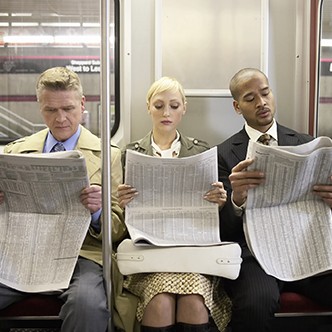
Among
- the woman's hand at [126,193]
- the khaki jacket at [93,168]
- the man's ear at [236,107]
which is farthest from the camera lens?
the man's ear at [236,107]

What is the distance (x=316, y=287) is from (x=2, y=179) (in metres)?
1.43

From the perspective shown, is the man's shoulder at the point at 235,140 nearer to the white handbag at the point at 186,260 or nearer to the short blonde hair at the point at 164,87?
the short blonde hair at the point at 164,87

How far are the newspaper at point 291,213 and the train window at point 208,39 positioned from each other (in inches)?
38.8

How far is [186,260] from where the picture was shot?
6.97 feet

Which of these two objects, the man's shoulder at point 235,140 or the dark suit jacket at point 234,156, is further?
the man's shoulder at point 235,140

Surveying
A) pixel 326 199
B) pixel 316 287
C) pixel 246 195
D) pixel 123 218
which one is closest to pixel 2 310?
pixel 123 218

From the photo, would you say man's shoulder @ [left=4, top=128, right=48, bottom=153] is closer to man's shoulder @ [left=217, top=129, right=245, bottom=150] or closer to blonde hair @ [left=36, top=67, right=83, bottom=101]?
blonde hair @ [left=36, top=67, right=83, bottom=101]

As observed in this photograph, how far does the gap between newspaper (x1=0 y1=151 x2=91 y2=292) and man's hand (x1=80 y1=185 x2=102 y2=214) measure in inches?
1.1

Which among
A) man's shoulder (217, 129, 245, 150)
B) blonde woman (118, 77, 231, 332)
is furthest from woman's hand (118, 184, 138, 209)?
man's shoulder (217, 129, 245, 150)

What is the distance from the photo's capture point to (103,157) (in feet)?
6.77

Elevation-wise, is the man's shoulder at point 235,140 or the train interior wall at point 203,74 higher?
the train interior wall at point 203,74

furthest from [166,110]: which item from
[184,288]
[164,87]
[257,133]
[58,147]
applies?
[184,288]

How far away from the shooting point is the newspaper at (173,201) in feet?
7.23

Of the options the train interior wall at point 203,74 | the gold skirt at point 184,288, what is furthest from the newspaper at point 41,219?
the train interior wall at point 203,74
